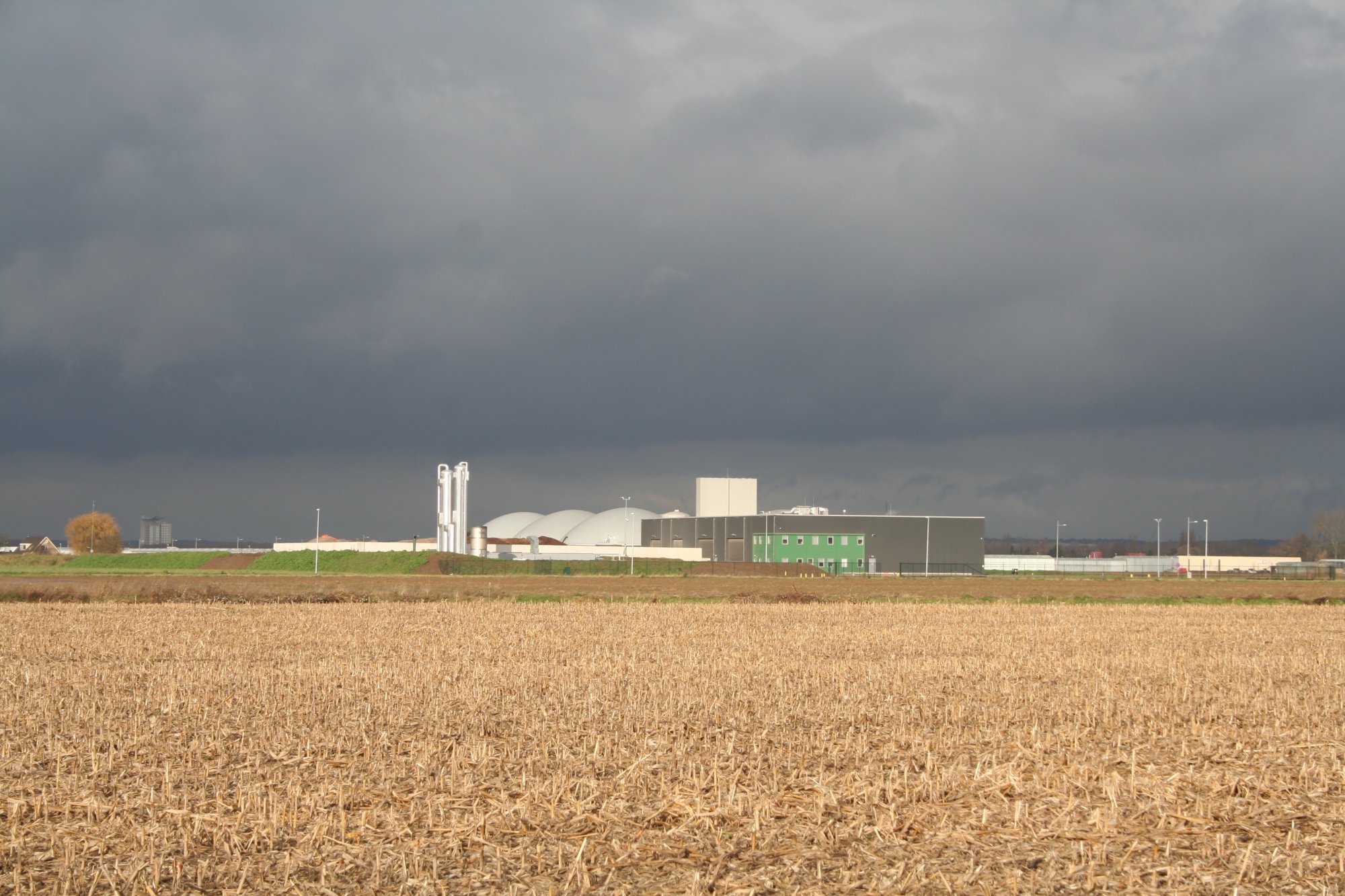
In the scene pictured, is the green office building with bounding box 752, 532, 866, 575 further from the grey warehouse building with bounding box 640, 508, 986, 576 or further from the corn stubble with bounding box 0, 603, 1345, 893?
the corn stubble with bounding box 0, 603, 1345, 893

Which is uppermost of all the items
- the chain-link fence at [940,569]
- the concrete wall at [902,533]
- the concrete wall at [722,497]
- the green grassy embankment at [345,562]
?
the concrete wall at [722,497]

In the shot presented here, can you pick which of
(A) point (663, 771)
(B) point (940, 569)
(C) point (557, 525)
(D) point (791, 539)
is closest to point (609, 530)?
(C) point (557, 525)

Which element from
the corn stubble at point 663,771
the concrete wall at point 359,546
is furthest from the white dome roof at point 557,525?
the corn stubble at point 663,771

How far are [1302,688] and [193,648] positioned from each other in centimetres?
2481

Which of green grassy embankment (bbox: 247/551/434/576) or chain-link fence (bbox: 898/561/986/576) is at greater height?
green grassy embankment (bbox: 247/551/434/576)

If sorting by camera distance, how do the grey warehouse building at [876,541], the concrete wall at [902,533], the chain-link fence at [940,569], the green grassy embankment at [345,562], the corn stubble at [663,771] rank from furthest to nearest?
the concrete wall at [902,533], the grey warehouse building at [876,541], the chain-link fence at [940,569], the green grassy embankment at [345,562], the corn stubble at [663,771]

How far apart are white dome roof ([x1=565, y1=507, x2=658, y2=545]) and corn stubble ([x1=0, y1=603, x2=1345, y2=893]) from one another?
134 m

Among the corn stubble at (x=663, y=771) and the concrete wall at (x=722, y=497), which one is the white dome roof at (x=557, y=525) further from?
the corn stubble at (x=663, y=771)

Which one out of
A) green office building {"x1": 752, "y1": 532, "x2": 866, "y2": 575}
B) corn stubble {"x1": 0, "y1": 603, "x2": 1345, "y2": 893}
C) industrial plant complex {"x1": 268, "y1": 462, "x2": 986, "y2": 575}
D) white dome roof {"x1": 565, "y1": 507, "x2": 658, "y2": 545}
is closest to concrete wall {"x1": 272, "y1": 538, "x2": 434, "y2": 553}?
industrial plant complex {"x1": 268, "y1": 462, "x2": 986, "y2": 575}

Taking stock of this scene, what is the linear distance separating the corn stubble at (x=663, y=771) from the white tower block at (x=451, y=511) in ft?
318

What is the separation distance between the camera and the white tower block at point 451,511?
416 feet

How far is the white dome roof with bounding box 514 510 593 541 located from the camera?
189375mm

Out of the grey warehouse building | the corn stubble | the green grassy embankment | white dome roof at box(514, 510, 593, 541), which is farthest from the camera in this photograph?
white dome roof at box(514, 510, 593, 541)

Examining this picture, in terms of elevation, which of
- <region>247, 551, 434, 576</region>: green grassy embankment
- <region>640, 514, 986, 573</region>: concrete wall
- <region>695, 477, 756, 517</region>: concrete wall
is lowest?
<region>247, 551, 434, 576</region>: green grassy embankment
